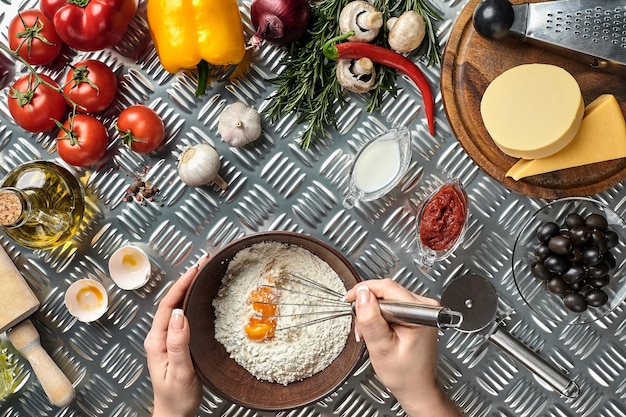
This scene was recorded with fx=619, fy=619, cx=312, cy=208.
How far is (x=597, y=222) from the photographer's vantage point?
146 cm

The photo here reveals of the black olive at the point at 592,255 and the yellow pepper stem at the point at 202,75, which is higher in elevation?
the black olive at the point at 592,255

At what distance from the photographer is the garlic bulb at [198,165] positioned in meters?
1.49

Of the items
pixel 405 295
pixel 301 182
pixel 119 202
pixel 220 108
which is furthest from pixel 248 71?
pixel 405 295

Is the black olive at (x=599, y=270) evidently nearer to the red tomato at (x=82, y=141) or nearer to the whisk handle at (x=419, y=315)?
the whisk handle at (x=419, y=315)

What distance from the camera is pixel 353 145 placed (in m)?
1.57

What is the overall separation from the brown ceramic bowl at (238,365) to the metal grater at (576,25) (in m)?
0.63

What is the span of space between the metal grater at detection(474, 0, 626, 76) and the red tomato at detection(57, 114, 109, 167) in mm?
924

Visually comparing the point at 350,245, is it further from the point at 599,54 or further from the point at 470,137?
the point at 599,54

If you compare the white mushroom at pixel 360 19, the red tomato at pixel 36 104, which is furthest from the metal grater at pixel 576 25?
the red tomato at pixel 36 104

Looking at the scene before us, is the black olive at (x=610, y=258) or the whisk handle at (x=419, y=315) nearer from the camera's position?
the whisk handle at (x=419, y=315)

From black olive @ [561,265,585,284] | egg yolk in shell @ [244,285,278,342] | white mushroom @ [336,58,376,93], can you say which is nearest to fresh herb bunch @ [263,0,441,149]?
white mushroom @ [336,58,376,93]

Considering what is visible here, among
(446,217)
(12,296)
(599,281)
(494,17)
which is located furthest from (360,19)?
(12,296)

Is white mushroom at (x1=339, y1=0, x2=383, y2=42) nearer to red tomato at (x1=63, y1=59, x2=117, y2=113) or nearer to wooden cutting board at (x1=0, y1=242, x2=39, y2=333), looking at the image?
red tomato at (x1=63, y1=59, x2=117, y2=113)

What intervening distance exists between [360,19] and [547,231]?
67 cm
